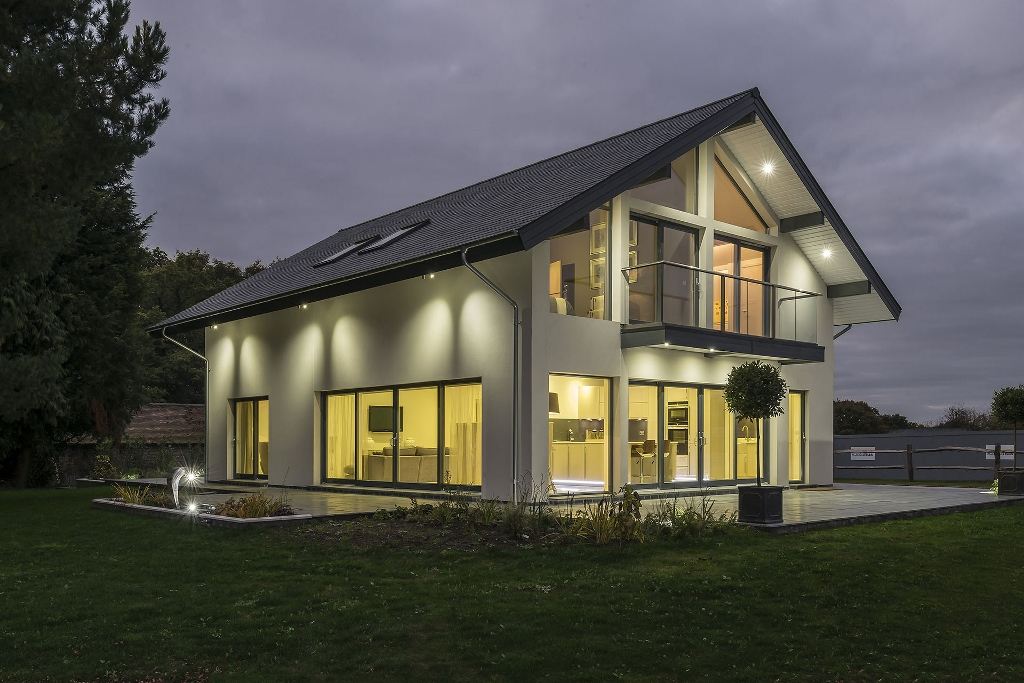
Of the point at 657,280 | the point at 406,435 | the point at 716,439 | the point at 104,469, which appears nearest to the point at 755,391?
the point at 657,280

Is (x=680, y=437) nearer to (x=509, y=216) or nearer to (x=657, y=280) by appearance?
(x=657, y=280)

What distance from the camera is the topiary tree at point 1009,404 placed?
60.1 ft

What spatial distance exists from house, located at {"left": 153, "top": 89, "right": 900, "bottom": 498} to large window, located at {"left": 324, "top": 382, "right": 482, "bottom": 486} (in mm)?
40

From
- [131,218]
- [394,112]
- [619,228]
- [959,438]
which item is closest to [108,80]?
[619,228]

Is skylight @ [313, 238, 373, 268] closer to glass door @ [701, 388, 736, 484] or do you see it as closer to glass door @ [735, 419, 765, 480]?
glass door @ [701, 388, 736, 484]

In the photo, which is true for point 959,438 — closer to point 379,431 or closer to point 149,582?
point 379,431

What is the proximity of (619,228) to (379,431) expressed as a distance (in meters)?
5.77

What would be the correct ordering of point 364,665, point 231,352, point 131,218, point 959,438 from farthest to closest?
point 959,438 < point 131,218 < point 231,352 < point 364,665

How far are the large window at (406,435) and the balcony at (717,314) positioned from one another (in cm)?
304

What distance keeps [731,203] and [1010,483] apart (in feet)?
23.2

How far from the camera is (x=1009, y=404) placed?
18.4 m

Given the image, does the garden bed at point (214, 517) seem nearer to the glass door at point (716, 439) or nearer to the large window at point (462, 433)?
the large window at point (462, 433)

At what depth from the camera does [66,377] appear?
22.0m

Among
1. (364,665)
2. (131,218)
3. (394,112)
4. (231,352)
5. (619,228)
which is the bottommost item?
(364,665)
